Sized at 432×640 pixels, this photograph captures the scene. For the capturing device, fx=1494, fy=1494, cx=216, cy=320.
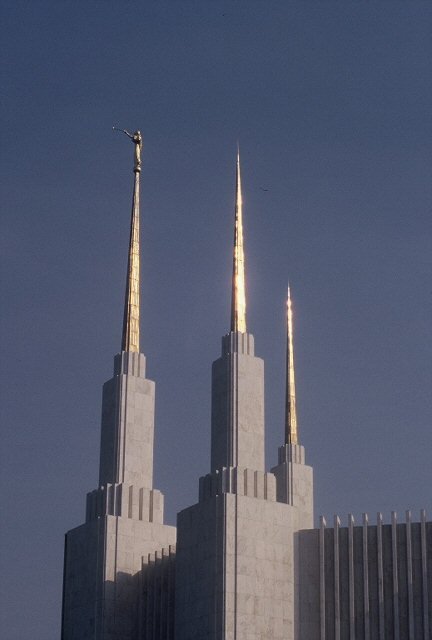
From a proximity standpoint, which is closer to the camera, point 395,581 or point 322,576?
point 395,581

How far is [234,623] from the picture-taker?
2050 inches

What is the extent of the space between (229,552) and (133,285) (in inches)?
663

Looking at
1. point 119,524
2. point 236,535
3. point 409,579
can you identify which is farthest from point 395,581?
point 119,524

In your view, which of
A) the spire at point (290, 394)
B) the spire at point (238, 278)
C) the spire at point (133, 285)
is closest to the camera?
the spire at point (238, 278)

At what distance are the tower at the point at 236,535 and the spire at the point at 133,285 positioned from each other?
7525 mm

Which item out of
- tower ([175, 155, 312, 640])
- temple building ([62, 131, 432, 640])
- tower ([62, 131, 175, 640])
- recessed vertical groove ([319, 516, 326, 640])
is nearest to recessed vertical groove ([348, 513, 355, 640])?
temple building ([62, 131, 432, 640])

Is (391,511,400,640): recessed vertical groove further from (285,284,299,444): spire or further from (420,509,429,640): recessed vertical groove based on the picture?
(285,284,299,444): spire

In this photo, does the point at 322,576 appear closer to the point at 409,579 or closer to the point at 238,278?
the point at 409,579

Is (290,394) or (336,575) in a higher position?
(290,394)

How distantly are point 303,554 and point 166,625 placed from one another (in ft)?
23.6

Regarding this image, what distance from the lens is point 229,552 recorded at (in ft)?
173

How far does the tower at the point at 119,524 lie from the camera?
195 ft

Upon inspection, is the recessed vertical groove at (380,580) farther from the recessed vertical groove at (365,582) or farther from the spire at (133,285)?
the spire at (133,285)

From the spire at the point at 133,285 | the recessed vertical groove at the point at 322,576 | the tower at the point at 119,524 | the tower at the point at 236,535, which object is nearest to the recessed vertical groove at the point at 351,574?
the recessed vertical groove at the point at 322,576
